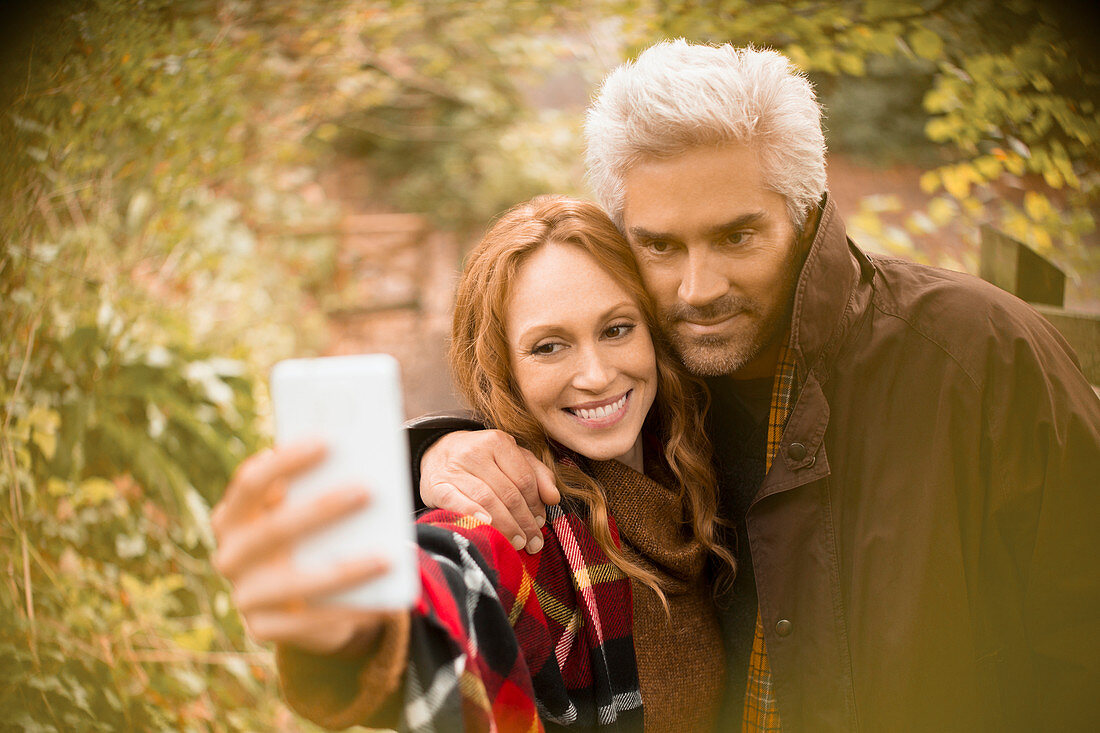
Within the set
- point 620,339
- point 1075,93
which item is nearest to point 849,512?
point 620,339

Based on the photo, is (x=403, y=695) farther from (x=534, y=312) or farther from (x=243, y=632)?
(x=243, y=632)

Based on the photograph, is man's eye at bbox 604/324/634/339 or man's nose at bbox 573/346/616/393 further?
man's eye at bbox 604/324/634/339

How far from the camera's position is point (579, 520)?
1695 millimetres

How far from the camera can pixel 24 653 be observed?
2340mm

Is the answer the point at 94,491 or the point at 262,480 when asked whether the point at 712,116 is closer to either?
the point at 262,480

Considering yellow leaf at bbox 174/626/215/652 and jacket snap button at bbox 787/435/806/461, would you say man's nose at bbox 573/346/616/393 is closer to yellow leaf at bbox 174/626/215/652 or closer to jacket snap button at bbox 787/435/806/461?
jacket snap button at bbox 787/435/806/461

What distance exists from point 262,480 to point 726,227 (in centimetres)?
132

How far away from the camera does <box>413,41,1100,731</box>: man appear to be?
5.38 feet

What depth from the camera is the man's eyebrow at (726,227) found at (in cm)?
180

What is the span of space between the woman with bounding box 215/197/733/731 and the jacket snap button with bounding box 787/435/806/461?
253mm

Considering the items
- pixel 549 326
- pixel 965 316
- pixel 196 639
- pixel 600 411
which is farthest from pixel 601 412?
pixel 196 639

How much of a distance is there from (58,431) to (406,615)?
252 cm

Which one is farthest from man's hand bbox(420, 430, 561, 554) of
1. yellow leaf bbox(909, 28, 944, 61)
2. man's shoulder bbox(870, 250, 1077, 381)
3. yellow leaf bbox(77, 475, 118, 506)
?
yellow leaf bbox(909, 28, 944, 61)

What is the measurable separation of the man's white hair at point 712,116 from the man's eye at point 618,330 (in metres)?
0.31
